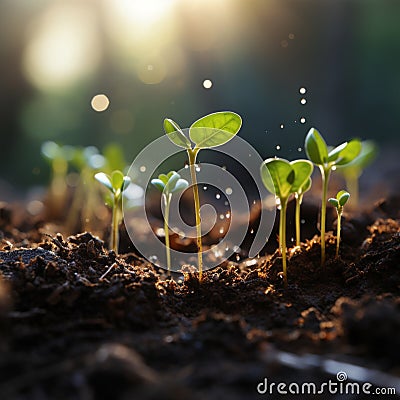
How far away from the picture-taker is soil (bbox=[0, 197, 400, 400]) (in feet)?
2.37

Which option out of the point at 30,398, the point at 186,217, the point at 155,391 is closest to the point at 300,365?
the point at 155,391

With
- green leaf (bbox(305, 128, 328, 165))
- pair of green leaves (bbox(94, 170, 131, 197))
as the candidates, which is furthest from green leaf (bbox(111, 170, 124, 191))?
green leaf (bbox(305, 128, 328, 165))

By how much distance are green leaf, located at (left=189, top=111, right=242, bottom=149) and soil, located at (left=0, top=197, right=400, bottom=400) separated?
14.8 inches

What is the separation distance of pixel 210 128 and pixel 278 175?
202 mm

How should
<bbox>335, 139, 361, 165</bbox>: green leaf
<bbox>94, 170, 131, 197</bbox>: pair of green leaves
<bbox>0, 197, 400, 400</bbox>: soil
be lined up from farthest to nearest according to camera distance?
<bbox>94, 170, 131, 197</bbox>: pair of green leaves
<bbox>335, 139, 361, 165</bbox>: green leaf
<bbox>0, 197, 400, 400</bbox>: soil

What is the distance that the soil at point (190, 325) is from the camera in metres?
0.72

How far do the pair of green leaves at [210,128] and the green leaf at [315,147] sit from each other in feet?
0.58

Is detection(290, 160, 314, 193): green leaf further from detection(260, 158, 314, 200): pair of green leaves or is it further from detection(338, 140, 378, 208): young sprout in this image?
detection(338, 140, 378, 208): young sprout

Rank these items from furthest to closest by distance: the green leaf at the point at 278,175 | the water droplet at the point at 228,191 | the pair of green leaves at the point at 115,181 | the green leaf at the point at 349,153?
the water droplet at the point at 228,191, the pair of green leaves at the point at 115,181, the green leaf at the point at 349,153, the green leaf at the point at 278,175

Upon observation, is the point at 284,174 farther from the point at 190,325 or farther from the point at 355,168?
the point at 355,168

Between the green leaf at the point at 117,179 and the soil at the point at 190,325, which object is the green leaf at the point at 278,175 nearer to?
the soil at the point at 190,325

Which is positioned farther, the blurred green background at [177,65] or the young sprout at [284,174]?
the blurred green background at [177,65]

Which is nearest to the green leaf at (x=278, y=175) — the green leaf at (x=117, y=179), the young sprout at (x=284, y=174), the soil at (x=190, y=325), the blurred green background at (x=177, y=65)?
the young sprout at (x=284, y=174)

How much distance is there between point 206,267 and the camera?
4.66 ft
